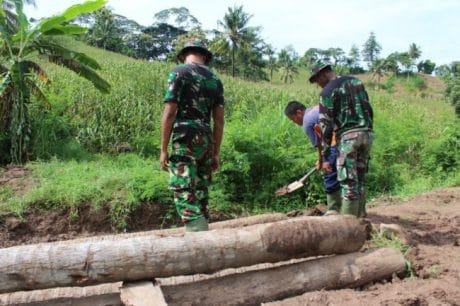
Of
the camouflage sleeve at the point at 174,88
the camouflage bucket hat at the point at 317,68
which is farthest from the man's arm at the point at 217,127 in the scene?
the camouflage bucket hat at the point at 317,68

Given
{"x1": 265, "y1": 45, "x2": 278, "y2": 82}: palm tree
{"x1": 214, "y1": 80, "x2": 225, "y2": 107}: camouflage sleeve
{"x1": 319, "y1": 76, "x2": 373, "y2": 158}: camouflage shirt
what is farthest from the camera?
{"x1": 265, "y1": 45, "x2": 278, "y2": 82}: palm tree

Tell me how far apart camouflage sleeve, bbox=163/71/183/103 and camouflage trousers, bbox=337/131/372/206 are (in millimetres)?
1673

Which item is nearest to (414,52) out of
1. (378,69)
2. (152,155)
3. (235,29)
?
(378,69)

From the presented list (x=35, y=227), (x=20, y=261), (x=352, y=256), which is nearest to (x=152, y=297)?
(x=20, y=261)

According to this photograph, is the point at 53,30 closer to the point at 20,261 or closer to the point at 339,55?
the point at 20,261

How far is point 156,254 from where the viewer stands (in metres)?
3.05

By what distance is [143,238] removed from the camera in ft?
10.2

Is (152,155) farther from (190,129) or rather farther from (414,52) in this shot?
(414,52)

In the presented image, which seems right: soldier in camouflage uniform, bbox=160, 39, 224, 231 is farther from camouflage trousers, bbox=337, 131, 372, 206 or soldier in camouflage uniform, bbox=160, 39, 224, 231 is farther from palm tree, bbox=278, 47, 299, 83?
palm tree, bbox=278, 47, 299, 83

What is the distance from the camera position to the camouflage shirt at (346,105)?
4.33 metres

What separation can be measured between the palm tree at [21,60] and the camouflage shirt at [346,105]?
5076mm

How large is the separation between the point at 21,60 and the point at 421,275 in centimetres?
718


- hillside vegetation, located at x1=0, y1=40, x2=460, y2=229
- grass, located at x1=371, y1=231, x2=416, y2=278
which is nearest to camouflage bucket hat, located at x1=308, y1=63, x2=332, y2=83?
grass, located at x1=371, y1=231, x2=416, y2=278

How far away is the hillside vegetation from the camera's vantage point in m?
6.40
